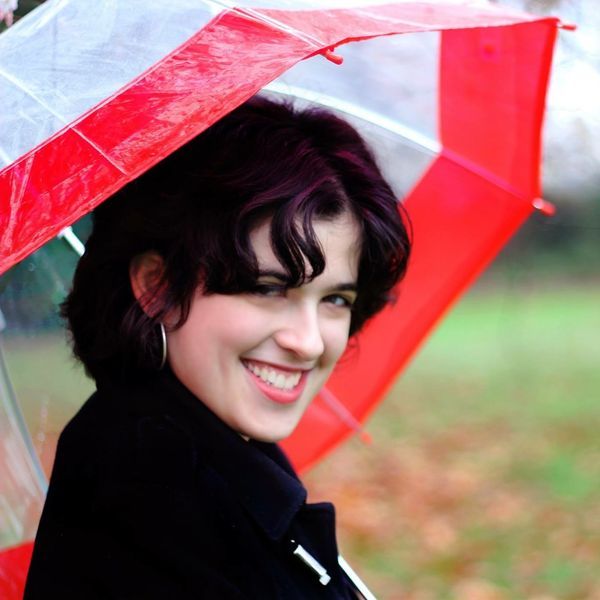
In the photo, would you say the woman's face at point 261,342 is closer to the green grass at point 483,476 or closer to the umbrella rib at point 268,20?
the umbrella rib at point 268,20

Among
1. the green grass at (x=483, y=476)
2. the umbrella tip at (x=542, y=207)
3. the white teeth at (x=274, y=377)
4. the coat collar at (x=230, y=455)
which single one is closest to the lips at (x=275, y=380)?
the white teeth at (x=274, y=377)

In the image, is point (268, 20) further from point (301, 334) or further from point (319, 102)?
point (319, 102)

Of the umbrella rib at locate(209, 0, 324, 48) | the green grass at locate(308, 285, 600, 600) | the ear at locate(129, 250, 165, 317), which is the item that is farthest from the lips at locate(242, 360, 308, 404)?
the green grass at locate(308, 285, 600, 600)

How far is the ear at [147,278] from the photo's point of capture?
225 centimetres

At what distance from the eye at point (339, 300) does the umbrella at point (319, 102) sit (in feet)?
1.47

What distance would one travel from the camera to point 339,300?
2344 millimetres

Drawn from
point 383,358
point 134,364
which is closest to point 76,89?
point 134,364

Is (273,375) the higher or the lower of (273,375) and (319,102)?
the lower

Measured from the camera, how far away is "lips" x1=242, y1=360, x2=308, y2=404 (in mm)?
2215

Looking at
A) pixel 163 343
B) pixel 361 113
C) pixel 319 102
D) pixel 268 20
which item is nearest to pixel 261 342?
pixel 163 343

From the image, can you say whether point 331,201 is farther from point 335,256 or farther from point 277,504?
point 277,504

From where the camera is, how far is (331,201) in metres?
2.28

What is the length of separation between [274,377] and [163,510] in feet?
1.29

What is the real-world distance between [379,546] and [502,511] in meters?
0.99
